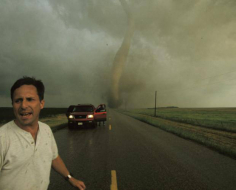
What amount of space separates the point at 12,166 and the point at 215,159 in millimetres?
6930

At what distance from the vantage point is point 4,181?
4.76ft

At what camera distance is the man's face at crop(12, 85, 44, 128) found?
1.59m

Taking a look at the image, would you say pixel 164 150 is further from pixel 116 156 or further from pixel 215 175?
pixel 215 175

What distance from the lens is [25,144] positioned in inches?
61.1

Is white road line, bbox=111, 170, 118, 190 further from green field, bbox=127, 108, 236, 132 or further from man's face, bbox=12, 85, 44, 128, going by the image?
green field, bbox=127, 108, 236, 132

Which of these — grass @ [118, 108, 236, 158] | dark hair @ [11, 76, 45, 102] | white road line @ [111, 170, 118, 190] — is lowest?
white road line @ [111, 170, 118, 190]

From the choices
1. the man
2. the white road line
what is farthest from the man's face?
the white road line

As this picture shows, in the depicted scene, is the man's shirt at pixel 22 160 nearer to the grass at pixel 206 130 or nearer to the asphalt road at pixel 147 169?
the asphalt road at pixel 147 169

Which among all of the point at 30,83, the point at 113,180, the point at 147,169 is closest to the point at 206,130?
the point at 147,169

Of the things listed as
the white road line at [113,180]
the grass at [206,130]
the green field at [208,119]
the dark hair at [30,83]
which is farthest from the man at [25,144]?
the green field at [208,119]

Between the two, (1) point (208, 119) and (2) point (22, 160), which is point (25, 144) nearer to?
(2) point (22, 160)

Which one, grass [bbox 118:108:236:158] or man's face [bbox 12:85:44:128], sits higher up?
man's face [bbox 12:85:44:128]

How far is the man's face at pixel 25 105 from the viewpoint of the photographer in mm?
1587

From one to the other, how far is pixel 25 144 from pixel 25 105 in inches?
13.9
